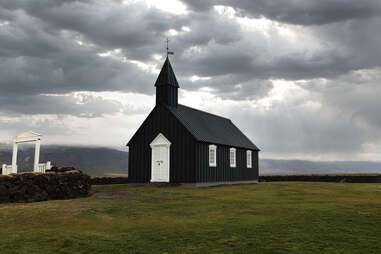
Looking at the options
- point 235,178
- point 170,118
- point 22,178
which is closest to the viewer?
point 22,178

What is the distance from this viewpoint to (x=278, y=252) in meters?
9.49

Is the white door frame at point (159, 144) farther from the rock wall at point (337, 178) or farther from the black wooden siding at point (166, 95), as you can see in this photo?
the rock wall at point (337, 178)

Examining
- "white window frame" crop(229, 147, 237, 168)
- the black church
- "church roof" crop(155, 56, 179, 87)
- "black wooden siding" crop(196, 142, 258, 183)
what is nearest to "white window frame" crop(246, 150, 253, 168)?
"black wooden siding" crop(196, 142, 258, 183)

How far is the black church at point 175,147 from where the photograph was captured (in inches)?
1278

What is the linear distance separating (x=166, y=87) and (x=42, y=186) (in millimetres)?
17517

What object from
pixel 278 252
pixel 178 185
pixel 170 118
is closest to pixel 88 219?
pixel 278 252

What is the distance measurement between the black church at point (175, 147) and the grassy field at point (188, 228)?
47.3 ft

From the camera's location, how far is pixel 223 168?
3653 cm

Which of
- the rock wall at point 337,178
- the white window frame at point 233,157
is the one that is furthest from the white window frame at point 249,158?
the rock wall at point 337,178

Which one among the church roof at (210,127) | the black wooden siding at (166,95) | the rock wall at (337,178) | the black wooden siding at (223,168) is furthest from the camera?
the rock wall at (337,178)

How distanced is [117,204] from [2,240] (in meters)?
7.49

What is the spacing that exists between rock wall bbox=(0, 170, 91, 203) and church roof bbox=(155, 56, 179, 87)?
1528 cm

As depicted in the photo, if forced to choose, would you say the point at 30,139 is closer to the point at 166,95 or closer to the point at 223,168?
the point at 166,95

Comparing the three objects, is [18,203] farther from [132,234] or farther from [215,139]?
[215,139]
